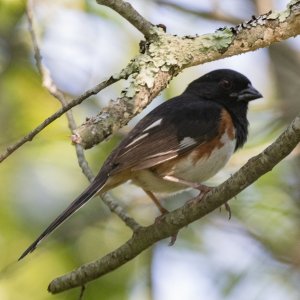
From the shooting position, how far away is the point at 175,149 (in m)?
3.84

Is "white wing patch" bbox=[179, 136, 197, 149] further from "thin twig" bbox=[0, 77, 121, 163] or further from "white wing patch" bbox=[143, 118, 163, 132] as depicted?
"thin twig" bbox=[0, 77, 121, 163]

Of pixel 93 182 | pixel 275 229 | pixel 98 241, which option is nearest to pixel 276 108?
pixel 275 229

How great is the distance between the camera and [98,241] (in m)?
4.46

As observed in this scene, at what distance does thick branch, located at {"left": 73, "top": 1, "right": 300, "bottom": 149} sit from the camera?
99.7 inches

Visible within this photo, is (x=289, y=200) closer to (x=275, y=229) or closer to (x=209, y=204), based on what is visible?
(x=275, y=229)

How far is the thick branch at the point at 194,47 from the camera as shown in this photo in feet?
8.30

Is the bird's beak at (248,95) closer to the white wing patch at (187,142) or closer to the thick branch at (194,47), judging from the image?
the white wing patch at (187,142)

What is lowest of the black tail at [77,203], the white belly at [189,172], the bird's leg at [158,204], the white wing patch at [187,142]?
the bird's leg at [158,204]

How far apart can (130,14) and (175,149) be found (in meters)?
1.27

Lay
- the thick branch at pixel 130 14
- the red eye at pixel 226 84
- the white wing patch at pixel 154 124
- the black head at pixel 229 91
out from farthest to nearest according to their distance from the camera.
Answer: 1. the red eye at pixel 226 84
2. the black head at pixel 229 91
3. the white wing patch at pixel 154 124
4. the thick branch at pixel 130 14

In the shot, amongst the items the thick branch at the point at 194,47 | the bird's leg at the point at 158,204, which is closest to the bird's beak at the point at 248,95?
the bird's leg at the point at 158,204

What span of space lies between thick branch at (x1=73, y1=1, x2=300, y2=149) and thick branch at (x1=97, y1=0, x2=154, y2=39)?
4cm

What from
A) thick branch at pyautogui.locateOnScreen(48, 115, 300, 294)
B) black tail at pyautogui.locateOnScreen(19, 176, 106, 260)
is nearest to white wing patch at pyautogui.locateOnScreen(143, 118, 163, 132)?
black tail at pyautogui.locateOnScreen(19, 176, 106, 260)

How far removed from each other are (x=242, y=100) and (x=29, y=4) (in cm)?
138
